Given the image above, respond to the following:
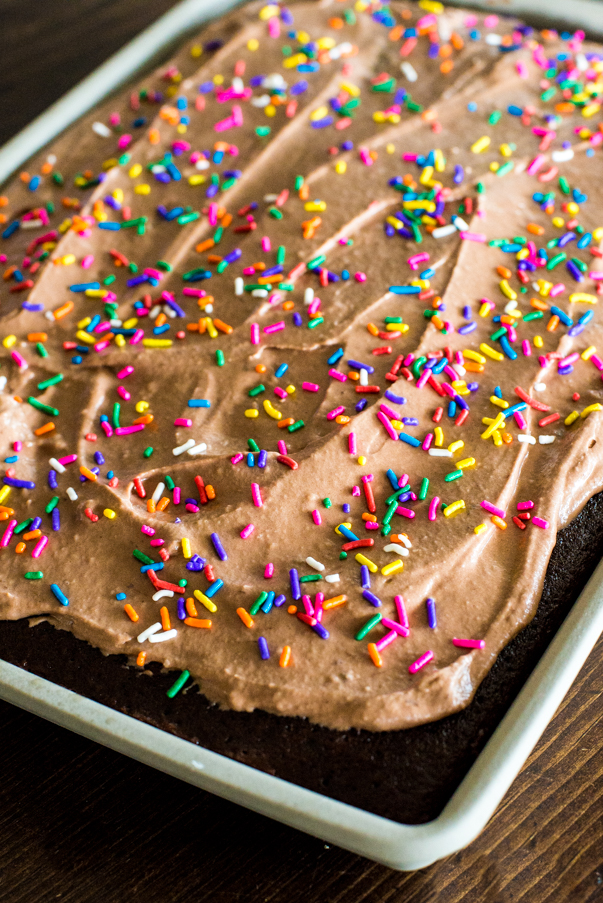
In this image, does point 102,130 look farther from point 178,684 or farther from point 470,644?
point 470,644

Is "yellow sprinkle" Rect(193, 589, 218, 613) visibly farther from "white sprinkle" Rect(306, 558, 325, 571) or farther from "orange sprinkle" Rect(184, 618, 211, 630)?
"white sprinkle" Rect(306, 558, 325, 571)

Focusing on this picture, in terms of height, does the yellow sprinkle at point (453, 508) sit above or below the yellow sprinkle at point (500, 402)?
below

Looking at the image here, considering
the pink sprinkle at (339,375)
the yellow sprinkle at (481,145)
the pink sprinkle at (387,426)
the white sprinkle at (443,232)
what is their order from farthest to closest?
the yellow sprinkle at (481,145)
the white sprinkle at (443,232)
the pink sprinkle at (339,375)
the pink sprinkle at (387,426)

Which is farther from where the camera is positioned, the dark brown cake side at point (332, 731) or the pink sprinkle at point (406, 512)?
the pink sprinkle at point (406, 512)

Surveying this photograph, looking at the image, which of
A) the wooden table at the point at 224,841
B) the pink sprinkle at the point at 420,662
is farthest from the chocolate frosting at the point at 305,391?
the wooden table at the point at 224,841

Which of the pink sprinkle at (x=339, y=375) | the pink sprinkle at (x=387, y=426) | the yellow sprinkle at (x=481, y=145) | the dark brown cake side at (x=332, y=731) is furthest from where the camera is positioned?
the yellow sprinkle at (x=481, y=145)


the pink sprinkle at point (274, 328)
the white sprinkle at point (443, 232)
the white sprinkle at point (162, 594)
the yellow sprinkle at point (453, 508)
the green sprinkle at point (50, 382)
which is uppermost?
the green sprinkle at point (50, 382)

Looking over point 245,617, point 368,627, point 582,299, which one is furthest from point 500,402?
point 245,617

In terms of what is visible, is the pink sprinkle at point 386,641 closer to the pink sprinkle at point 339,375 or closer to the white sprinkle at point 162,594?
the white sprinkle at point 162,594
